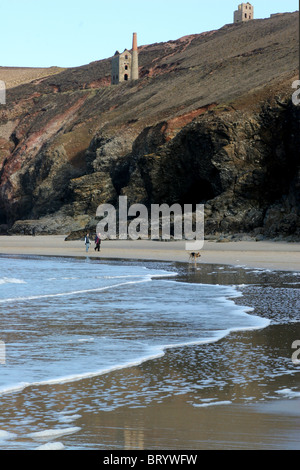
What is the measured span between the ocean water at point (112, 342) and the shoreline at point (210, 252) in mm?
9831

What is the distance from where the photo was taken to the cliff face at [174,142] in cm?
4972

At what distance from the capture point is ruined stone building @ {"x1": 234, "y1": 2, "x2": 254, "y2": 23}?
15936 cm

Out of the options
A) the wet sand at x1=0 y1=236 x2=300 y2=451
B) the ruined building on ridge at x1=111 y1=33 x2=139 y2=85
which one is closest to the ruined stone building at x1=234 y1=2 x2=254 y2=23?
the ruined building on ridge at x1=111 y1=33 x2=139 y2=85

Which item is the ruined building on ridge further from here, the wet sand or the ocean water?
the wet sand

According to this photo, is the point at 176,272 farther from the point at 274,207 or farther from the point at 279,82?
the point at 279,82

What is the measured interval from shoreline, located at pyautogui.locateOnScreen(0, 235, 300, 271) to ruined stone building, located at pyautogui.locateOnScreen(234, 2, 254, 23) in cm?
12371

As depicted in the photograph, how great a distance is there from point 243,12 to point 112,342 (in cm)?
16047

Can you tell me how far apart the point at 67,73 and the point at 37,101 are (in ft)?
79.0

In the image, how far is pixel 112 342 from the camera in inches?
423

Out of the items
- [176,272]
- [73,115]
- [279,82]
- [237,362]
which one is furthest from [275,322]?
[73,115]

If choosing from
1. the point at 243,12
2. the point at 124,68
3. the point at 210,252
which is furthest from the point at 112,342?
the point at 243,12

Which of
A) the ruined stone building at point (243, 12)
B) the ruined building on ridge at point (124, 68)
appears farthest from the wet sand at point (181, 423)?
the ruined stone building at point (243, 12)

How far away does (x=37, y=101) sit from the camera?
115500 millimetres

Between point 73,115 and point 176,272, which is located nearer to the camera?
point 176,272
